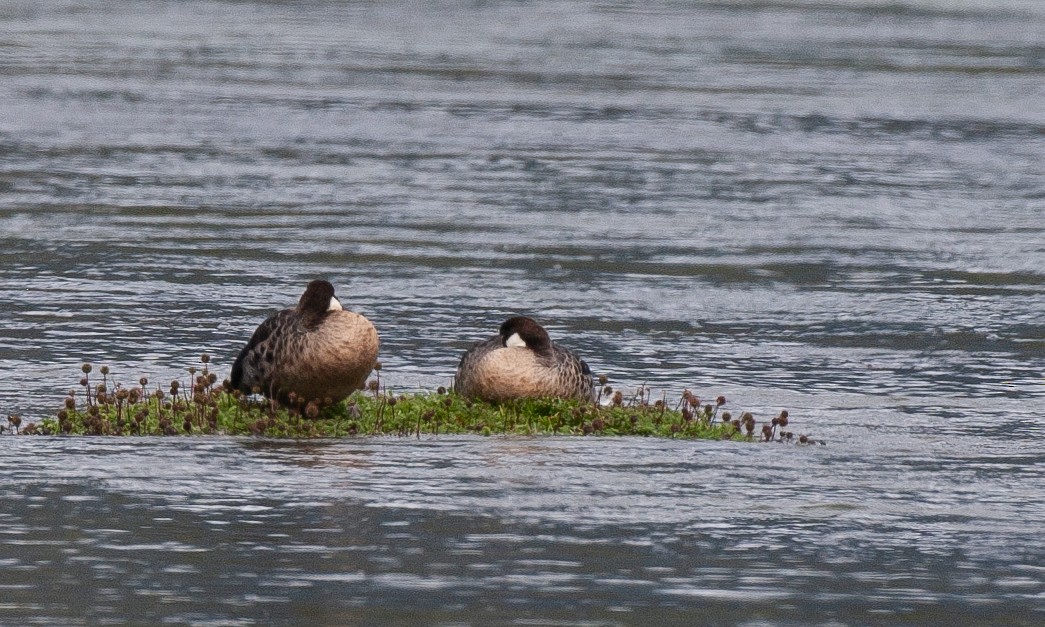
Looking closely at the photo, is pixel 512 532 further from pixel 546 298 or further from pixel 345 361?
pixel 546 298

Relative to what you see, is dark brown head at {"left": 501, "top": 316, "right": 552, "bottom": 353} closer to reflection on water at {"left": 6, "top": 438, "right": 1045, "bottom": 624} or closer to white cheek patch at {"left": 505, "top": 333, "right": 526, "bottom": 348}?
white cheek patch at {"left": 505, "top": 333, "right": 526, "bottom": 348}

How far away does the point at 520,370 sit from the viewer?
34.5ft

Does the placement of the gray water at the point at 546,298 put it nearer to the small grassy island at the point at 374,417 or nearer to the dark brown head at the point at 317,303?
the small grassy island at the point at 374,417

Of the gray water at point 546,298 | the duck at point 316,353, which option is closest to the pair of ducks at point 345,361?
the duck at point 316,353

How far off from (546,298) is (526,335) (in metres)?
4.02

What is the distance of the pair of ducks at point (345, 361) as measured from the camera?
1002cm

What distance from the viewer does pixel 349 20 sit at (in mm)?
36969

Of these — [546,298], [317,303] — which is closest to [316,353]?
[317,303]

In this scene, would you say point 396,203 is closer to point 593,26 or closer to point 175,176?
point 175,176

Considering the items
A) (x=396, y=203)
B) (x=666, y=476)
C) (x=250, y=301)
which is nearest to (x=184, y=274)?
(x=250, y=301)

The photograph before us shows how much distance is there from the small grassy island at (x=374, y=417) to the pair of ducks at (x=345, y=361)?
3.2 inches

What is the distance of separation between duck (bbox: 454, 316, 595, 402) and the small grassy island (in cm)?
6

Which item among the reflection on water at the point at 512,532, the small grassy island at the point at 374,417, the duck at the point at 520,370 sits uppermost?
the duck at the point at 520,370

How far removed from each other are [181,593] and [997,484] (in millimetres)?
3728
